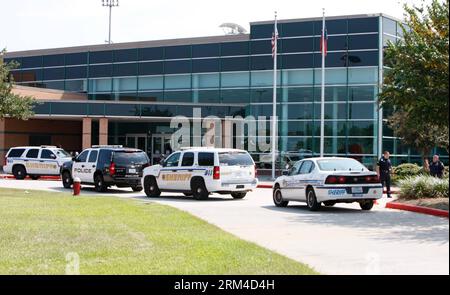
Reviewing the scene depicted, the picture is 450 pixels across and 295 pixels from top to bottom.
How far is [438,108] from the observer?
50.3ft

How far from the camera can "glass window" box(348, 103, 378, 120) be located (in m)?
41.8

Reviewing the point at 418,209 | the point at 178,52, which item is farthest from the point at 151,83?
the point at 418,209

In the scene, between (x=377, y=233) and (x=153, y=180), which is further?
(x=153, y=180)

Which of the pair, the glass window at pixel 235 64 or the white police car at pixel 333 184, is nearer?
the white police car at pixel 333 184

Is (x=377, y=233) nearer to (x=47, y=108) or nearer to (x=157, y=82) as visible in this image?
(x=47, y=108)

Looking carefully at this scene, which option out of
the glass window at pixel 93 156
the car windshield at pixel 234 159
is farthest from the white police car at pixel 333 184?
the glass window at pixel 93 156

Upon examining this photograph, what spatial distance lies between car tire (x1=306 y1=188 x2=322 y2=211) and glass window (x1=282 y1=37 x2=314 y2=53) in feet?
88.6

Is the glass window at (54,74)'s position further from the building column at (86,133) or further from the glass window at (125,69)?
the building column at (86,133)

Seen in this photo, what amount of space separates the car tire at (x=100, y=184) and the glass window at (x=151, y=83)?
2261 cm

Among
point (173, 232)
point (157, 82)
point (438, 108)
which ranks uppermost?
point (157, 82)

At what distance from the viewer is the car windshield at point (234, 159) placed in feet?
72.5

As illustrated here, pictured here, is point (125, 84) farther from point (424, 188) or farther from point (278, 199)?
point (424, 188)

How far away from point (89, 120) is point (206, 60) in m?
9.74

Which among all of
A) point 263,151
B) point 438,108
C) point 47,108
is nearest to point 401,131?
point 263,151
